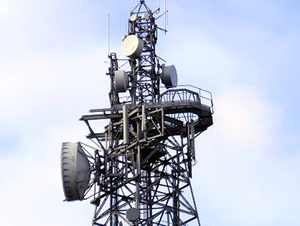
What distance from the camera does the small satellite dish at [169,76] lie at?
225 ft

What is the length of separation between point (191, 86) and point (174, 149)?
12.8 ft

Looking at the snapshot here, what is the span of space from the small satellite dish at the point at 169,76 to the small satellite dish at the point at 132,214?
353 inches

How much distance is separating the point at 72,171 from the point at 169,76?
32.5 feet

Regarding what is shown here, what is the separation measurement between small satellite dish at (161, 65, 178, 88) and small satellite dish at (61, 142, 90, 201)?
8.27m

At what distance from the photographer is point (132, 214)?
63406 mm

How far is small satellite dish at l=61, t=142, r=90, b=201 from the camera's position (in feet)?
204

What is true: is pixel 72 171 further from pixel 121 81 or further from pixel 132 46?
pixel 132 46

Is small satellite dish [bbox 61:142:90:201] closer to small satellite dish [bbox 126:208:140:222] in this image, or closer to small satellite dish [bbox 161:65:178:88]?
small satellite dish [bbox 126:208:140:222]

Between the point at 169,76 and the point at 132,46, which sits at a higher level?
the point at 132,46

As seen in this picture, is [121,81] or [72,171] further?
[121,81]

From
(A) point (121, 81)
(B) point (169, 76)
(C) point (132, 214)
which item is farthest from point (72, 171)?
(B) point (169, 76)

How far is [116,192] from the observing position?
6569 cm

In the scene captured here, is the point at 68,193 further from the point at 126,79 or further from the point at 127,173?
the point at 126,79

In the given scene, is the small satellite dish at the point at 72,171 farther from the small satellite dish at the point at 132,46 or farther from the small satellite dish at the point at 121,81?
the small satellite dish at the point at 132,46
